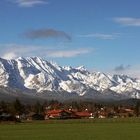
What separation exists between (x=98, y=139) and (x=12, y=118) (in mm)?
91682

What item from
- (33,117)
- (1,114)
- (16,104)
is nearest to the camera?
(1,114)

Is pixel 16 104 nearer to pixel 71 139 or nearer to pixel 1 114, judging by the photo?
pixel 1 114

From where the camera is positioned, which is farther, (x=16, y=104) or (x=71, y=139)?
(x=16, y=104)

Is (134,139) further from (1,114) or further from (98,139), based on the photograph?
(1,114)

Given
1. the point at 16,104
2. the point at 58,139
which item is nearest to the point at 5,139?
the point at 58,139

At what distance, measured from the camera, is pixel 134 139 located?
160 ft

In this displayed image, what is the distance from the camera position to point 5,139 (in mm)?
53031

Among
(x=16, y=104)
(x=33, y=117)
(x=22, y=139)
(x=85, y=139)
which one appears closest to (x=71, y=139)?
(x=85, y=139)

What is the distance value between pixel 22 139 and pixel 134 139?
37.1ft

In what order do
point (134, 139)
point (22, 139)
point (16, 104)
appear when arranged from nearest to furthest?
point (134, 139) < point (22, 139) < point (16, 104)

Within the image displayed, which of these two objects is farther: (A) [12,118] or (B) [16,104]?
(B) [16,104]

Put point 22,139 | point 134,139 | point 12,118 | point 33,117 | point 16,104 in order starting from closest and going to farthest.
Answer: point 134,139 → point 22,139 → point 12,118 → point 33,117 → point 16,104

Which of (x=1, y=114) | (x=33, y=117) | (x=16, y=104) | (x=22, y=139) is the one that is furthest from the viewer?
(x=16, y=104)

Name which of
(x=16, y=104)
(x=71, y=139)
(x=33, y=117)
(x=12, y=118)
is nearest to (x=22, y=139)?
(x=71, y=139)
